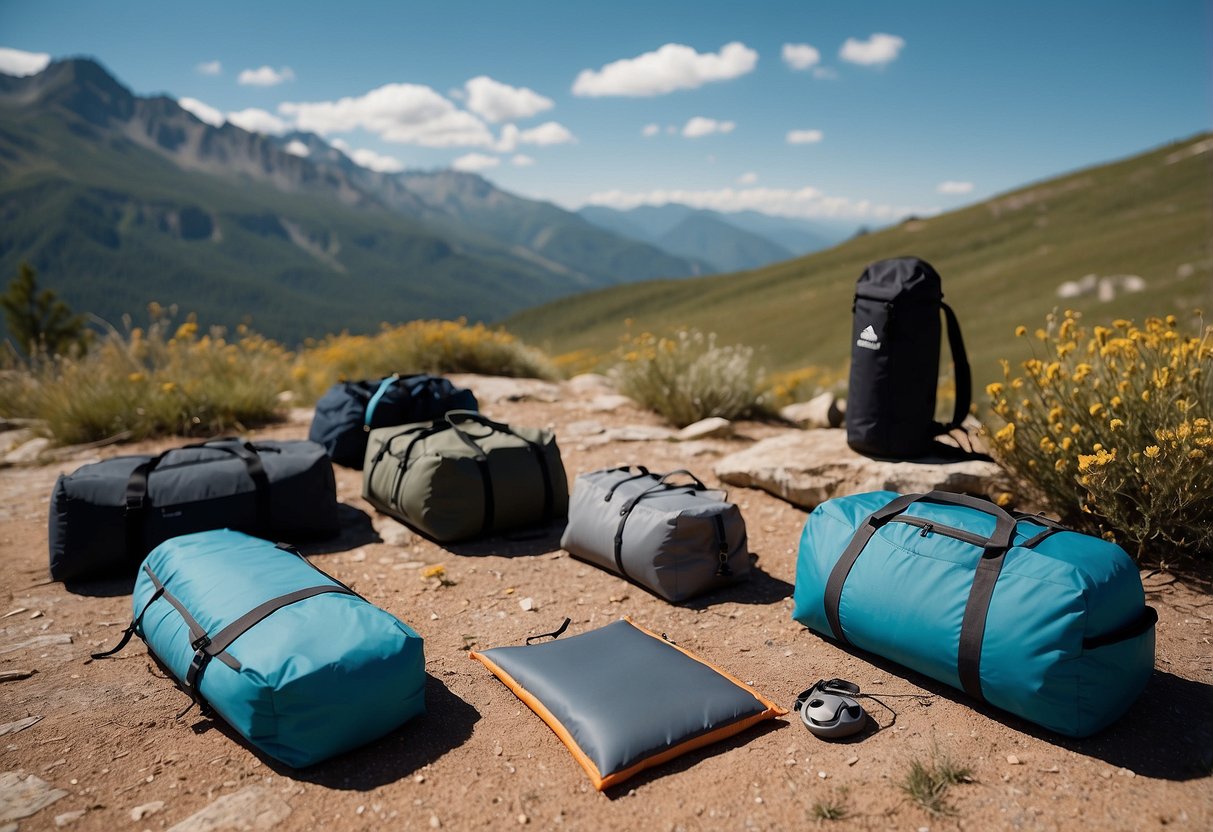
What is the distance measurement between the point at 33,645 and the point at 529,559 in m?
2.80

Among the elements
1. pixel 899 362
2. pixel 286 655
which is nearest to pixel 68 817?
pixel 286 655

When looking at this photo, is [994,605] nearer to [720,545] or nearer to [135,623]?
[720,545]

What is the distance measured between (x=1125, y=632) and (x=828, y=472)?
2824mm

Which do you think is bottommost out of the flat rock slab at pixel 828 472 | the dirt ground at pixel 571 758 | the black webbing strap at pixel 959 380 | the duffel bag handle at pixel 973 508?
the dirt ground at pixel 571 758

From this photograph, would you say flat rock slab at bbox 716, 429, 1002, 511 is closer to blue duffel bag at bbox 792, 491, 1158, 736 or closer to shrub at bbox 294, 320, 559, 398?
blue duffel bag at bbox 792, 491, 1158, 736

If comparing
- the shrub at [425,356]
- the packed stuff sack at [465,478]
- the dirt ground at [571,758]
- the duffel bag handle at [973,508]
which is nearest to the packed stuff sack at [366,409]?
the packed stuff sack at [465,478]

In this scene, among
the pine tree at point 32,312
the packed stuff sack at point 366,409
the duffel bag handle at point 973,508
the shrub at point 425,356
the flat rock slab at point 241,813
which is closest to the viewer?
the flat rock slab at point 241,813

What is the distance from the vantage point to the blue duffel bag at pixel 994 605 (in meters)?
2.89

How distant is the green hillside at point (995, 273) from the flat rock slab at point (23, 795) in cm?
2048

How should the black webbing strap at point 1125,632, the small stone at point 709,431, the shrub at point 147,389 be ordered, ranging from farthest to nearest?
the shrub at point 147,389 < the small stone at point 709,431 < the black webbing strap at point 1125,632

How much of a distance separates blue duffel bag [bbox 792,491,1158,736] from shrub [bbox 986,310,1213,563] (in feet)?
3.39

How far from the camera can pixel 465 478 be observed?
208 inches

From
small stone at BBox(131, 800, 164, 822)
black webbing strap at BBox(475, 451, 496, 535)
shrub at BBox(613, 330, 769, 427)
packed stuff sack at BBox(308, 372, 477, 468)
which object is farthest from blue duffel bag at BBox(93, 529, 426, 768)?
shrub at BBox(613, 330, 769, 427)

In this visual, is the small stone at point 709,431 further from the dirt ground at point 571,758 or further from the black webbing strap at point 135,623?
the black webbing strap at point 135,623
